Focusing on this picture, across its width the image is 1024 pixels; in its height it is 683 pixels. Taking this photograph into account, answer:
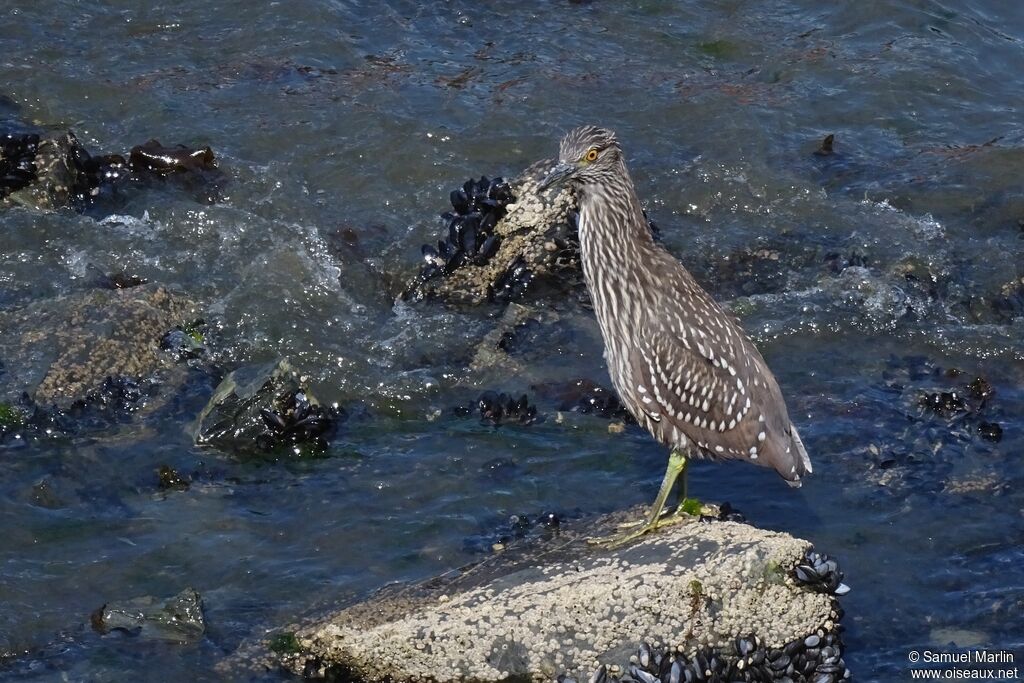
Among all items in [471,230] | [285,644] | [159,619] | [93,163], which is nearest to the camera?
[285,644]

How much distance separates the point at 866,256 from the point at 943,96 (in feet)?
9.29

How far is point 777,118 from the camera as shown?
440 inches

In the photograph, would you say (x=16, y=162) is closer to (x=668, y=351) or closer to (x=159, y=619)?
(x=159, y=619)

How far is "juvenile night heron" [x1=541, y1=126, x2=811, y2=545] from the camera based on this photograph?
6.48 metres

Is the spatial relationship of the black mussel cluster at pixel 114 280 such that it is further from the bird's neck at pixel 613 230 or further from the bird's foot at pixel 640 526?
the bird's foot at pixel 640 526

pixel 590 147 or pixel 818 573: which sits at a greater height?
pixel 590 147

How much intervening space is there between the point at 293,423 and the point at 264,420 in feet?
0.51

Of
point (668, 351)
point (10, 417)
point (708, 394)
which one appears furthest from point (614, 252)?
point (10, 417)

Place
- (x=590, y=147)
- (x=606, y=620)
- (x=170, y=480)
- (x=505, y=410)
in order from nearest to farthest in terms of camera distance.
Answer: (x=606, y=620) → (x=590, y=147) → (x=170, y=480) → (x=505, y=410)

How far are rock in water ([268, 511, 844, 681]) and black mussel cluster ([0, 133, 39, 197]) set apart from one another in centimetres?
493

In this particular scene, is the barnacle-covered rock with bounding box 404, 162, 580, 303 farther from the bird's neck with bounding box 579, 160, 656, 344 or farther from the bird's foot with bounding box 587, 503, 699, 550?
the bird's foot with bounding box 587, 503, 699, 550

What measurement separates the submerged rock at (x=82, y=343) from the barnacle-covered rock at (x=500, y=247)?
167 centimetres

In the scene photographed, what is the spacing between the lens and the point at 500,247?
9023 millimetres

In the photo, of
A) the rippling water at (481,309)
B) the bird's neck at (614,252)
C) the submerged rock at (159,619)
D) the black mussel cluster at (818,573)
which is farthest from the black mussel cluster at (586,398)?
the submerged rock at (159,619)
